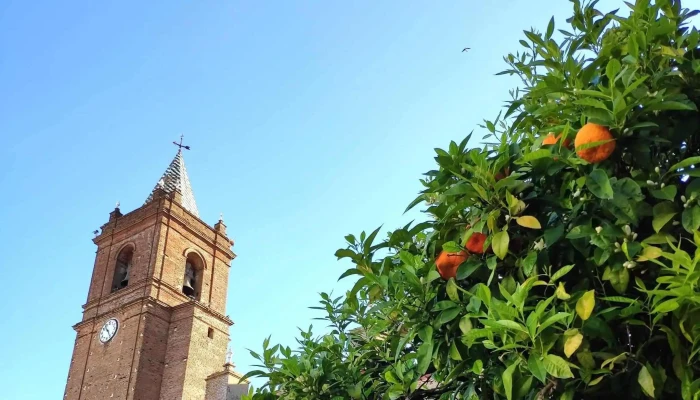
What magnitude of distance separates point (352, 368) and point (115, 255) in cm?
2574

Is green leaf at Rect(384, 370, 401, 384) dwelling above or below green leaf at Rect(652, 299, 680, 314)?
above

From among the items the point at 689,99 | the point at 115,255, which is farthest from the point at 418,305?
the point at 115,255

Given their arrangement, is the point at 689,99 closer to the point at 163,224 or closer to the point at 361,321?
the point at 361,321

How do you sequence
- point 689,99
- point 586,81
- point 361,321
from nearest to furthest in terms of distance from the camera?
point 689,99 → point 586,81 → point 361,321

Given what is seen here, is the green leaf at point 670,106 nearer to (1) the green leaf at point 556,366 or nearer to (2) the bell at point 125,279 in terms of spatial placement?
(1) the green leaf at point 556,366

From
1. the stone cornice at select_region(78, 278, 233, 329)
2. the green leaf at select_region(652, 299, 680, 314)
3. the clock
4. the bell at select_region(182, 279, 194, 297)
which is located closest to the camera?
the green leaf at select_region(652, 299, 680, 314)

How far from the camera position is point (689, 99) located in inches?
88.0

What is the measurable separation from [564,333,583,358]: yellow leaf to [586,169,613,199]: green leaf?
426 millimetres

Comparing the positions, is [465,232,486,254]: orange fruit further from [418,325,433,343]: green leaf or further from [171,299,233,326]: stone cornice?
[171,299,233,326]: stone cornice

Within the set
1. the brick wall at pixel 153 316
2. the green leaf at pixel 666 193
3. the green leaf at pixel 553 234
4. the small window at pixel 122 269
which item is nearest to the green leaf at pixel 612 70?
the green leaf at pixel 666 193

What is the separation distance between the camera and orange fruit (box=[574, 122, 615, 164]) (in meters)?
2.12

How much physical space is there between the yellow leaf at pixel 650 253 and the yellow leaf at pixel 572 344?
0.33 meters

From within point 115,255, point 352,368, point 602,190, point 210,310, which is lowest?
point 352,368

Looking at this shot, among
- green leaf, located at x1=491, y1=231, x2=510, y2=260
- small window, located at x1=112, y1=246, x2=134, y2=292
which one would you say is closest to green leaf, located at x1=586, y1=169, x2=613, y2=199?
green leaf, located at x1=491, y1=231, x2=510, y2=260
